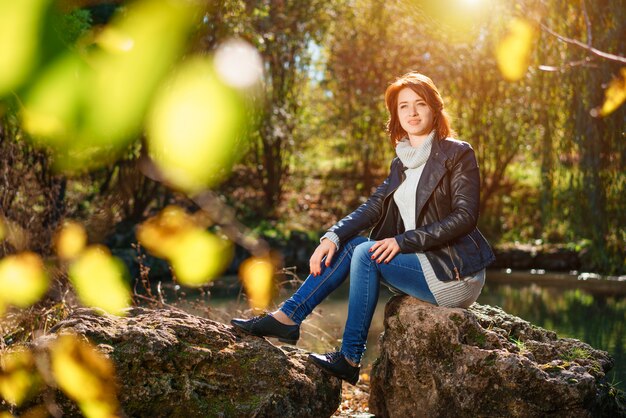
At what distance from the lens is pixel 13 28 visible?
7.85m

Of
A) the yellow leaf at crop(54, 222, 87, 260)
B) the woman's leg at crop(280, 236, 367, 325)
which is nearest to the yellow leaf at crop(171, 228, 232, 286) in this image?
the yellow leaf at crop(54, 222, 87, 260)

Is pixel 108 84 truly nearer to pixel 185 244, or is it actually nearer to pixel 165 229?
pixel 165 229

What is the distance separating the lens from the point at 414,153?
3.81 meters

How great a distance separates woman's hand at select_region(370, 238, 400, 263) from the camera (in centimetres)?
361

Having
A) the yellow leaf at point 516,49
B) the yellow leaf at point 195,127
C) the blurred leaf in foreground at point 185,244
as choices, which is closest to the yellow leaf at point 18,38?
the yellow leaf at point 195,127

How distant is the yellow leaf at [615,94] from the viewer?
8.02 metres

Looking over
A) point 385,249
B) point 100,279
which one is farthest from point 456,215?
point 100,279

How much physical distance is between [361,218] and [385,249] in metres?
0.34

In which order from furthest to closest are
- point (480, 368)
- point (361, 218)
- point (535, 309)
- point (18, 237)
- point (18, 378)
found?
point (535, 309) < point (18, 237) < point (361, 218) < point (480, 368) < point (18, 378)

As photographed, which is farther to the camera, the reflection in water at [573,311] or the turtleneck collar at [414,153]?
the reflection in water at [573,311]

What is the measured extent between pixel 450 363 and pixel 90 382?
5.49ft

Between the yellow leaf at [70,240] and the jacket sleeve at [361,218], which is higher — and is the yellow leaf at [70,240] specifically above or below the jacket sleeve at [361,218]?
below

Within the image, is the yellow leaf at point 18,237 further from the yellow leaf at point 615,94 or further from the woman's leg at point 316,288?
the yellow leaf at point 615,94

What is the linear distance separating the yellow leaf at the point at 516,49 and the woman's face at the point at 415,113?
5.52 metres
